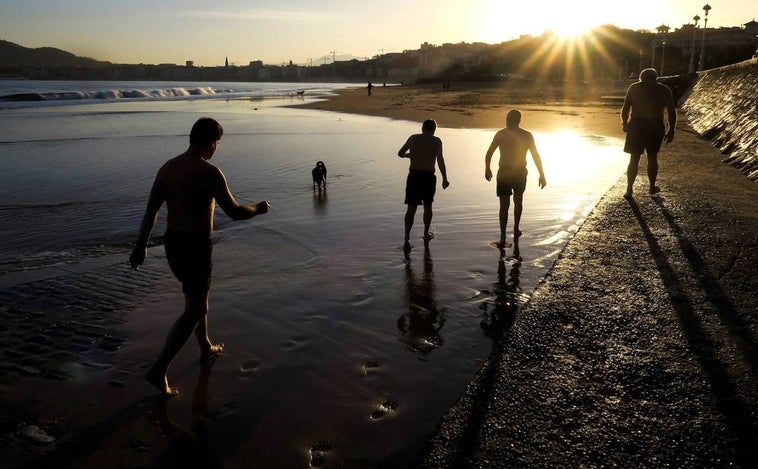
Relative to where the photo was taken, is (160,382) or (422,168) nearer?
(160,382)

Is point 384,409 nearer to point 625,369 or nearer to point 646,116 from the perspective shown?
point 625,369

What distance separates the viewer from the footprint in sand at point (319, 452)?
9.74 feet

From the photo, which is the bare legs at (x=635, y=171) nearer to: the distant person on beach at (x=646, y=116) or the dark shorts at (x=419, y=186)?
the distant person on beach at (x=646, y=116)

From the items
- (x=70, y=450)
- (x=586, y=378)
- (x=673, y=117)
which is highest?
(x=673, y=117)

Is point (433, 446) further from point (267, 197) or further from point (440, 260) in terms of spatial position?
point (267, 197)

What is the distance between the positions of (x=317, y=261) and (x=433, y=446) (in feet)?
12.8

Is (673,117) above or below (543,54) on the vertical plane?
below

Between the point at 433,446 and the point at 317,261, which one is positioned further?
the point at 317,261

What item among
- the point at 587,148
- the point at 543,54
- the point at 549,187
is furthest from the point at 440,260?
the point at 543,54

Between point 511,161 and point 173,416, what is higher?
point 511,161

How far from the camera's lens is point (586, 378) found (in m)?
3.59

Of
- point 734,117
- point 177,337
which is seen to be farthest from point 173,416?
point 734,117

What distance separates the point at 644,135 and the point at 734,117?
8.40 m

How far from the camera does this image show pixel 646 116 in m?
9.02
